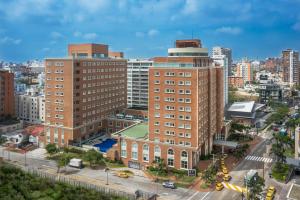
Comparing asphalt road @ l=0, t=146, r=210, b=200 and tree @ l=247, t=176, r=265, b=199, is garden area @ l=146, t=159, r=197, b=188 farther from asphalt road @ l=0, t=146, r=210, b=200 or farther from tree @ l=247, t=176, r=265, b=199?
tree @ l=247, t=176, r=265, b=199

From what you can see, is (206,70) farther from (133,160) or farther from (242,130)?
(242,130)

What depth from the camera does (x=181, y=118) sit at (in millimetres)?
65562

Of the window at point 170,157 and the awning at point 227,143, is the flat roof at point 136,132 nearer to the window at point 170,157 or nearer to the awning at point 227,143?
the window at point 170,157

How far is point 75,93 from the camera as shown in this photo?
81125 mm

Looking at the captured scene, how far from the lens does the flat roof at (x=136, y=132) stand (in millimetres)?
72506

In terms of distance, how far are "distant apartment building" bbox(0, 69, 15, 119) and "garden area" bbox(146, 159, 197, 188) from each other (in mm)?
61404

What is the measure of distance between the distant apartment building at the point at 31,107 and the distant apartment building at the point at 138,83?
3131 centimetres

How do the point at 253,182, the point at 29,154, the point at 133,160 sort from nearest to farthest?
the point at 253,182 < the point at 133,160 < the point at 29,154

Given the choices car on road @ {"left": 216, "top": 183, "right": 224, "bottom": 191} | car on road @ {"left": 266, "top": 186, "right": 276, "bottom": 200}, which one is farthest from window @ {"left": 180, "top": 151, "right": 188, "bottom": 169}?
car on road @ {"left": 266, "top": 186, "right": 276, "bottom": 200}

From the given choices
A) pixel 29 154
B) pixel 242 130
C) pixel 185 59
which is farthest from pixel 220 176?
pixel 29 154

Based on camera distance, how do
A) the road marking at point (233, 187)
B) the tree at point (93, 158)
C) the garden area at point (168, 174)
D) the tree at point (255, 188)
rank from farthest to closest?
1. the tree at point (93, 158)
2. the garden area at point (168, 174)
3. the road marking at point (233, 187)
4. the tree at point (255, 188)

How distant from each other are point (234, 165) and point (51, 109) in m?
47.7

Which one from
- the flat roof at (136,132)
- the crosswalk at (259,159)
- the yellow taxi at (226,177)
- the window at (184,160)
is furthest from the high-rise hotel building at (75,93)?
the crosswalk at (259,159)

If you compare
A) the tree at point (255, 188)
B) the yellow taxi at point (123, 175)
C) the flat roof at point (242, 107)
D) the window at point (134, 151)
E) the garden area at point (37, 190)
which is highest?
the flat roof at point (242, 107)
